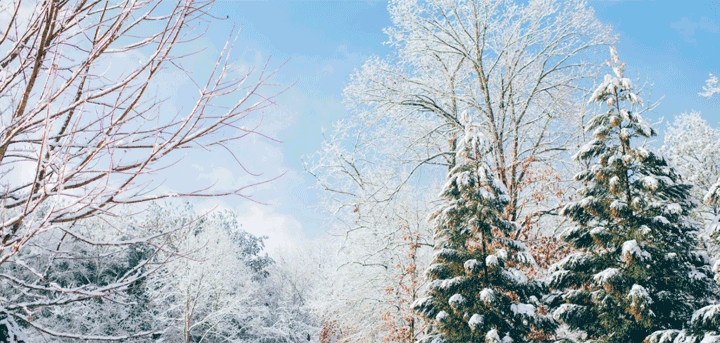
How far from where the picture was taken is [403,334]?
1320 centimetres

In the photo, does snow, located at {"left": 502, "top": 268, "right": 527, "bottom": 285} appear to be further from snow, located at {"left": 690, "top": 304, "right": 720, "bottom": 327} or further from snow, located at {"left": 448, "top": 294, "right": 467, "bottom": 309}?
snow, located at {"left": 690, "top": 304, "right": 720, "bottom": 327}

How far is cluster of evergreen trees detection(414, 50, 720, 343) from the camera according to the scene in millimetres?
8242

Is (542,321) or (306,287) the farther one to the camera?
(306,287)

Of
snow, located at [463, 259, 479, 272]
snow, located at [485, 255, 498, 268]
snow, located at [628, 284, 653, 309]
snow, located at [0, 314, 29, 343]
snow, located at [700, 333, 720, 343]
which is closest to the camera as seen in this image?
snow, located at [0, 314, 29, 343]

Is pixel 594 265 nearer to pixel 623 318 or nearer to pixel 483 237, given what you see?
pixel 623 318

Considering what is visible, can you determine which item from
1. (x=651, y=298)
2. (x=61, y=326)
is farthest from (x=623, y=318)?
(x=61, y=326)

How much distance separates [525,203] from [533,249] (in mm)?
1637

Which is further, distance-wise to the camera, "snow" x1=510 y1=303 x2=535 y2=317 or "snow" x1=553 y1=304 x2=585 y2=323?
"snow" x1=553 y1=304 x2=585 y2=323

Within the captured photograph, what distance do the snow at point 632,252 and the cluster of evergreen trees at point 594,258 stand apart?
2cm

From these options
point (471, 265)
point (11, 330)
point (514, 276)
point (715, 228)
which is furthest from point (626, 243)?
point (11, 330)

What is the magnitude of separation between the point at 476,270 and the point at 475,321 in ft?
3.37

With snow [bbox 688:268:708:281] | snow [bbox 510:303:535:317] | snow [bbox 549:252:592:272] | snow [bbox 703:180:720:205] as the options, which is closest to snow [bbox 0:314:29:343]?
snow [bbox 510:303:535:317]

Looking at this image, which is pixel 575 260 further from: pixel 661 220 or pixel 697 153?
pixel 697 153

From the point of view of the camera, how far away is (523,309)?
836cm
